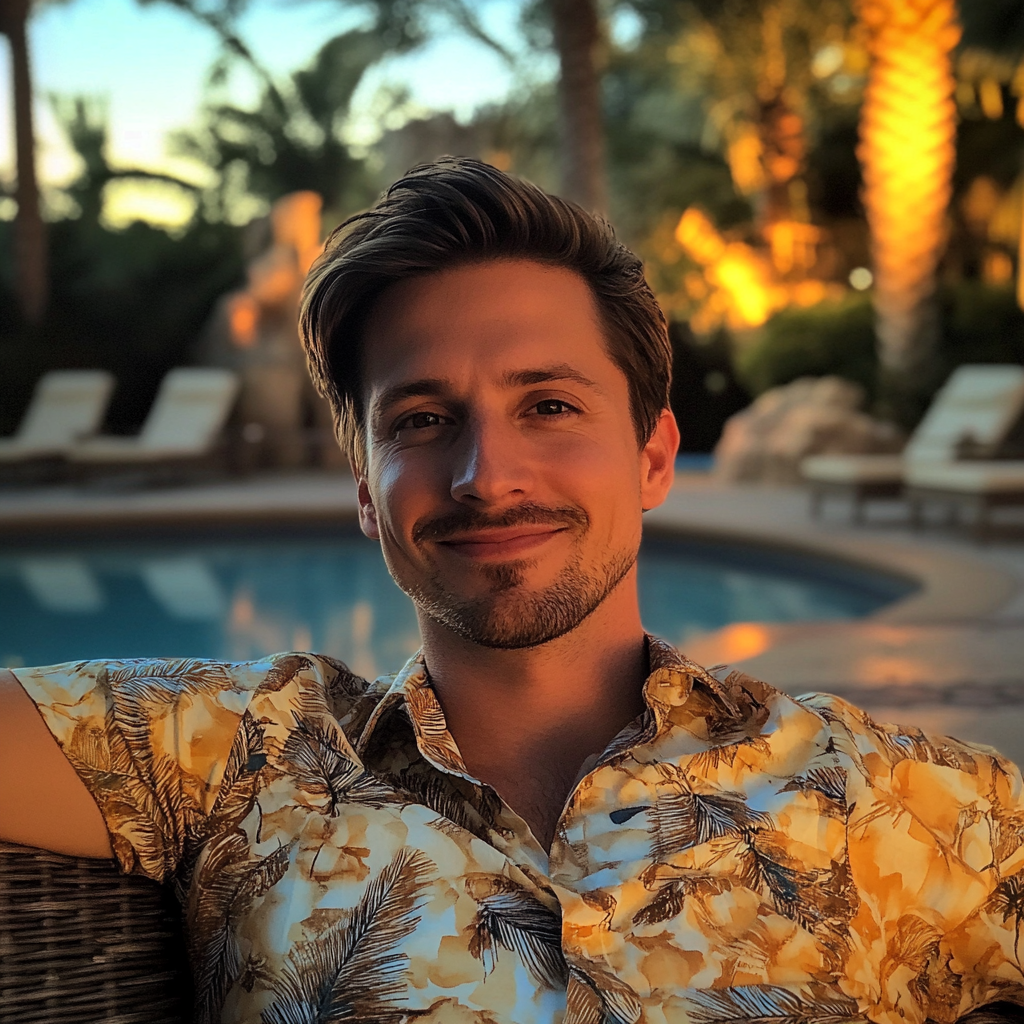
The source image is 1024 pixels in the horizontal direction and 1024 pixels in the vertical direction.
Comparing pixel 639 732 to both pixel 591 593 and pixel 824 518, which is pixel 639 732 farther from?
pixel 824 518

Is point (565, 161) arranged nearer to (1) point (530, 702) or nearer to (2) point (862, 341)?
(2) point (862, 341)

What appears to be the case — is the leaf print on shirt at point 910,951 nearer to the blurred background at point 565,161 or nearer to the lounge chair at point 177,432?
the blurred background at point 565,161

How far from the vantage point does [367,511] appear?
4.83 ft

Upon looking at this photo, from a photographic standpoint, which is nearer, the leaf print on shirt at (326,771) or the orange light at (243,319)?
the leaf print on shirt at (326,771)

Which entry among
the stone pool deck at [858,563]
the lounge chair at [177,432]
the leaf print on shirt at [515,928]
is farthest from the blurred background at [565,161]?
the leaf print on shirt at [515,928]

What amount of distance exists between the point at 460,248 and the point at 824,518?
24.6ft

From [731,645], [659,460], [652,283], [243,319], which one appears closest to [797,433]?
[243,319]

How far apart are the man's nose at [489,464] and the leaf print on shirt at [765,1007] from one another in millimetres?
506

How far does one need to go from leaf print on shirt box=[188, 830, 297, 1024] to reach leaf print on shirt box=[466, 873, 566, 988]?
7.3 inches

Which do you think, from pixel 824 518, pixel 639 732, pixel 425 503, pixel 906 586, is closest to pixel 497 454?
pixel 425 503

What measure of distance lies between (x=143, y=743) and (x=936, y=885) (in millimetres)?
750

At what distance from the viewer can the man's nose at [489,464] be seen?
128 cm

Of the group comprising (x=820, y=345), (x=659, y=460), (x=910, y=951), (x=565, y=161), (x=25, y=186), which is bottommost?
(x=820, y=345)

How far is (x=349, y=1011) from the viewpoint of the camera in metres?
1.08
